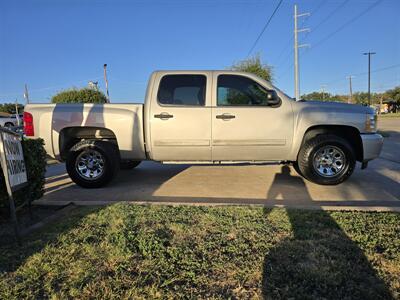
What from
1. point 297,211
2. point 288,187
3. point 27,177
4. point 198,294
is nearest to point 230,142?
point 288,187

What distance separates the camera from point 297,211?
3889 mm

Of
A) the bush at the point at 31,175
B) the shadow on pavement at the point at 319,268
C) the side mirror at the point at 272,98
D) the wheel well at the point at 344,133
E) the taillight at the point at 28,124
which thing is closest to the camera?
the shadow on pavement at the point at 319,268

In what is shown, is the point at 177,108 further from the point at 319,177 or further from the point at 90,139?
the point at 319,177

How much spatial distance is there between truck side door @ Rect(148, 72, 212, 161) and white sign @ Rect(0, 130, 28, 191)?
7.79 ft

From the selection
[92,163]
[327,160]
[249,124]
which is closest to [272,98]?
[249,124]

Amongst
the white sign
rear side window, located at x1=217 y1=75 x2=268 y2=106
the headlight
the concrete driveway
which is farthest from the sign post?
the headlight

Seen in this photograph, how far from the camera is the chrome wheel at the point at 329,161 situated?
18.4 feet

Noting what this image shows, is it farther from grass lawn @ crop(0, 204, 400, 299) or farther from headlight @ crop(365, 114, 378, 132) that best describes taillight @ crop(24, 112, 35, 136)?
headlight @ crop(365, 114, 378, 132)

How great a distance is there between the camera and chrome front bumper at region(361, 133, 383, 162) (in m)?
5.57

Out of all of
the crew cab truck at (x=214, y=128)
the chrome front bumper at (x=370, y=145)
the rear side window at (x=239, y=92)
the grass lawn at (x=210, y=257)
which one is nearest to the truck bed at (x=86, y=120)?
the crew cab truck at (x=214, y=128)

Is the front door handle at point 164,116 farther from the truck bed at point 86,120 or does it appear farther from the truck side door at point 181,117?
the truck bed at point 86,120

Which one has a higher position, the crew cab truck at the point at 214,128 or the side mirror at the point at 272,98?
the side mirror at the point at 272,98

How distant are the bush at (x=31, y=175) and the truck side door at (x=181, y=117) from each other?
6.33 feet

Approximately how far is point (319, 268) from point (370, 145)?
3777mm
